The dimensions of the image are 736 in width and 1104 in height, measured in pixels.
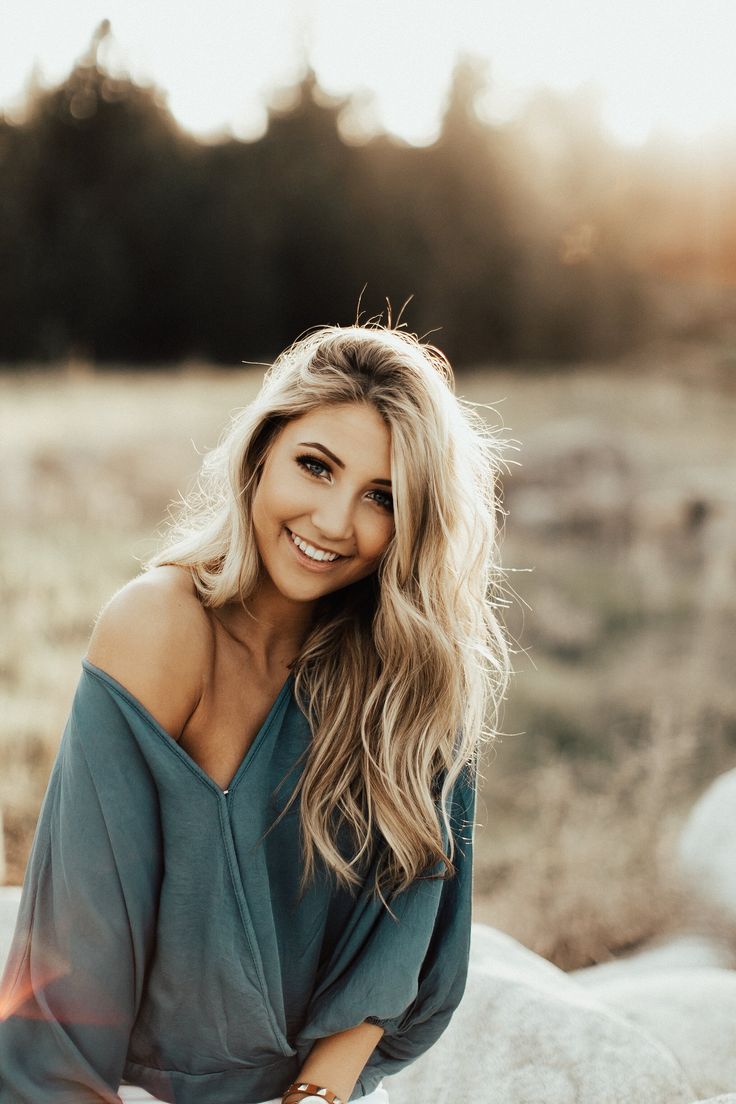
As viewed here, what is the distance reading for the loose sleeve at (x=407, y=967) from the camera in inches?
75.6

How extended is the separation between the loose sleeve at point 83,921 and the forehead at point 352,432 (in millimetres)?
666

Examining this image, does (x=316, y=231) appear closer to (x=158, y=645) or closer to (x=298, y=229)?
(x=298, y=229)

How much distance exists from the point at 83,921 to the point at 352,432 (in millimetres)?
1059

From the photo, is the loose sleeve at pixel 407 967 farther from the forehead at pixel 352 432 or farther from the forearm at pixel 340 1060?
the forehead at pixel 352 432

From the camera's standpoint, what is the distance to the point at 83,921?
1697 millimetres

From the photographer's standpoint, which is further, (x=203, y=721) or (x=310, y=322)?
(x=310, y=322)

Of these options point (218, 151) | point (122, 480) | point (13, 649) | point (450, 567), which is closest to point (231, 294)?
point (218, 151)

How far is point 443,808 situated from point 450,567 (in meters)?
0.53

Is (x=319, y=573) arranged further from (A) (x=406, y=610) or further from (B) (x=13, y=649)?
(B) (x=13, y=649)

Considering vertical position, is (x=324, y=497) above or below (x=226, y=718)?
above

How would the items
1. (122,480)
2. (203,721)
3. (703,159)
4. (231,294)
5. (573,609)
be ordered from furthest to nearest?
(703,159) < (231,294) < (122,480) < (573,609) < (203,721)

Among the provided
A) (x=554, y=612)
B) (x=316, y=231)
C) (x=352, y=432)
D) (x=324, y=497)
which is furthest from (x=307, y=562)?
(x=316, y=231)

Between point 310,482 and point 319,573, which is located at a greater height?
point 310,482

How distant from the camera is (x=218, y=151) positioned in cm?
1664
